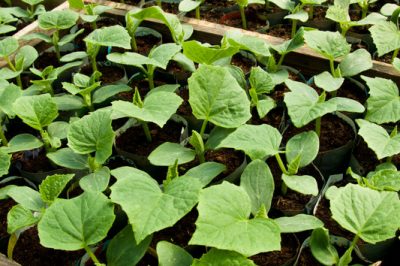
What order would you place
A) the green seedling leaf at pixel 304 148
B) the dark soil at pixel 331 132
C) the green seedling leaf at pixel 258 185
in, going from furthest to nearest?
the dark soil at pixel 331 132 → the green seedling leaf at pixel 304 148 → the green seedling leaf at pixel 258 185

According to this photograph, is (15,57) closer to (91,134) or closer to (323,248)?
(91,134)

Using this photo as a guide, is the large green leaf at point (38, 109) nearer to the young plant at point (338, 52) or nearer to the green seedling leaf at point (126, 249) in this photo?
the green seedling leaf at point (126, 249)

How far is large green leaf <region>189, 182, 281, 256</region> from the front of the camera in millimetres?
982

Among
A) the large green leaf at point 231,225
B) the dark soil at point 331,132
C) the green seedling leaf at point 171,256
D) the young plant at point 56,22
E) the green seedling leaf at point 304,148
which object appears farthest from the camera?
the young plant at point 56,22

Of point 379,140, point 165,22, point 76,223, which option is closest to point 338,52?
point 379,140

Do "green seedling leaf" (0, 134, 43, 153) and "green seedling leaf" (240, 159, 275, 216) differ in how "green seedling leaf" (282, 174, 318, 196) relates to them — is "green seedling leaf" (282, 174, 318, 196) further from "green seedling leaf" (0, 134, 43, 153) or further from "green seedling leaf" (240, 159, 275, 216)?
"green seedling leaf" (0, 134, 43, 153)

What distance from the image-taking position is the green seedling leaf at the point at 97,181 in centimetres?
127

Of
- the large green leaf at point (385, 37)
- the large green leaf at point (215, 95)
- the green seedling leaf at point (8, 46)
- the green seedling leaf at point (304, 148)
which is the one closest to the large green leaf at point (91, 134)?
the large green leaf at point (215, 95)

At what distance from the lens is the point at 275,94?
1745 millimetres

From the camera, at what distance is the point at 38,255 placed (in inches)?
51.9

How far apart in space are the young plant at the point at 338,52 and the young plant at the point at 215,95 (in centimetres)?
36

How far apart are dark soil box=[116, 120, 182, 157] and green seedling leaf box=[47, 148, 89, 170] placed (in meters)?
0.17

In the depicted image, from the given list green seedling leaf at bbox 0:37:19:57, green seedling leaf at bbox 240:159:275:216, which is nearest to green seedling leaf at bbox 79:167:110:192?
green seedling leaf at bbox 240:159:275:216

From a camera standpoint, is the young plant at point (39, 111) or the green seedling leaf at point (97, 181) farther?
the young plant at point (39, 111)
